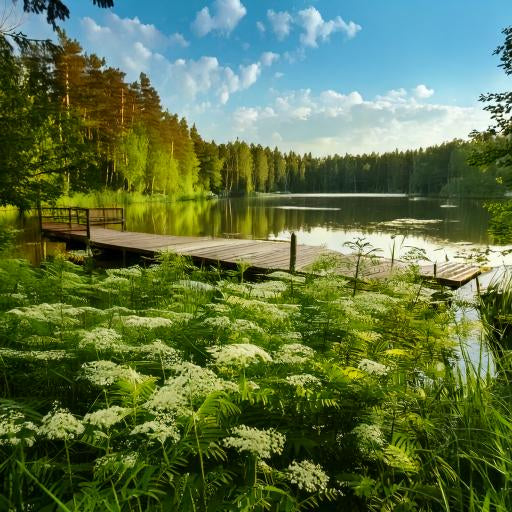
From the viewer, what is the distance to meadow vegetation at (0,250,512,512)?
5.22 feet

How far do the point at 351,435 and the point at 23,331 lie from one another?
329 cm

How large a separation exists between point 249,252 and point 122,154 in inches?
1444

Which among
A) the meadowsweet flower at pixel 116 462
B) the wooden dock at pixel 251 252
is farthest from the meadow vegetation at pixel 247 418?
the wooden dock at pixel 251 252

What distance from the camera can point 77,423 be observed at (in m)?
1.56

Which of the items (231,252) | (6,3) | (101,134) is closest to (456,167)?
(101,134)

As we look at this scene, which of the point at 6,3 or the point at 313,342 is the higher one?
the point at 6,3

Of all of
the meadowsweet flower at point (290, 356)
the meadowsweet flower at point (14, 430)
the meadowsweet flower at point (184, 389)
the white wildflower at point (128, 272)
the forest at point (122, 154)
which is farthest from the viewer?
the forest at point (122, 154)

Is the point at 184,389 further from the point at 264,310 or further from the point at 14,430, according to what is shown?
the point at 264,310

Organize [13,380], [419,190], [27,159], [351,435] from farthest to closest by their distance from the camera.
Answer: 1. [419,190]
2. [27,159]
3. [13,380]
4. [351,435]

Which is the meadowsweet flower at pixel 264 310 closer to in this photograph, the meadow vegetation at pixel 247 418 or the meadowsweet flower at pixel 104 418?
the meadow vegetation at pixel 247 418

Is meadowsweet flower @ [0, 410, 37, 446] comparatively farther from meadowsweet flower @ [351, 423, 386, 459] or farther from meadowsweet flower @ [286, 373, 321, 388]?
meadowsweet flower @ [351, 423, 386, 459]

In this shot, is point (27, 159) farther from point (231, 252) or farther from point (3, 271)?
point (231, 252)

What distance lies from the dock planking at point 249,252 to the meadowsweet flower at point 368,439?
6.79 meters

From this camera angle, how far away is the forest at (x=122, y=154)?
638cm
